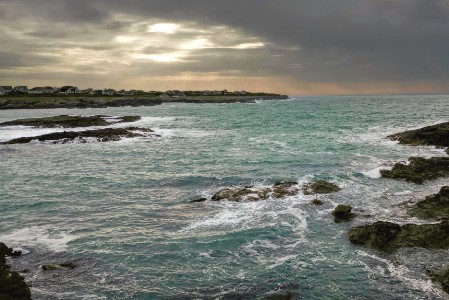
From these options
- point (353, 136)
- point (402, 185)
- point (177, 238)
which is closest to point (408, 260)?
point (177, 238)

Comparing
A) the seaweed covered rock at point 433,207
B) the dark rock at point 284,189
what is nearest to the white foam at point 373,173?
the dark rock at point 284,189

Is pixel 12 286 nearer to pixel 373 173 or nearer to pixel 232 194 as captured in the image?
pixel 232 194

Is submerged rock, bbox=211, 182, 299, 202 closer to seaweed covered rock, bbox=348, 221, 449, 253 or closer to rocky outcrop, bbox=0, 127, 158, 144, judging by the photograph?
seaweed covered rock, bbox=348, 221, 449, 253

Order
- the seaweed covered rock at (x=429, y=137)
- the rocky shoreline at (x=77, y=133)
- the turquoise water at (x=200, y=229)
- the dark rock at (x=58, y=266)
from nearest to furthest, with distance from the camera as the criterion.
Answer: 1. the turquoise water at (x=200, y=229)
2. the dark rock at (x=58, y=266)
3. the seaweed covered rock at (x=429, y=137)
4. the rocky shoreline at (x=77, y=133)

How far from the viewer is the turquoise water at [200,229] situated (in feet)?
46.9

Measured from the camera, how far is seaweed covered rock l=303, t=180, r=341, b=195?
26333 mm

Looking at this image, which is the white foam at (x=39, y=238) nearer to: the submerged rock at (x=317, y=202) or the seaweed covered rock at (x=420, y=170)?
the submerged rock at (x=317, y=202)

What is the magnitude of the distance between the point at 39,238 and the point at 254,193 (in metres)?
13.4

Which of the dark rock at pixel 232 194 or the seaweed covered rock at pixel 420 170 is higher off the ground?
the seaweed covered rock at pixel 420 170

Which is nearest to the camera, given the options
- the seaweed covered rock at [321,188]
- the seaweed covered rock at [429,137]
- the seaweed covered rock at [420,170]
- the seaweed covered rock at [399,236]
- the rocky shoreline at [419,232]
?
the rocky shoreline at [419,232]

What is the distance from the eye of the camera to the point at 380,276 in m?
14.7

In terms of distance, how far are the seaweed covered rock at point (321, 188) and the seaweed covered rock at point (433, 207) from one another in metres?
5.65

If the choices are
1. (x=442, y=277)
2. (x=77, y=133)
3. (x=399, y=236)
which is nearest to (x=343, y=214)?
(x=399, y=236)

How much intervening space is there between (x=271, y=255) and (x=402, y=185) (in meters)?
15.7
